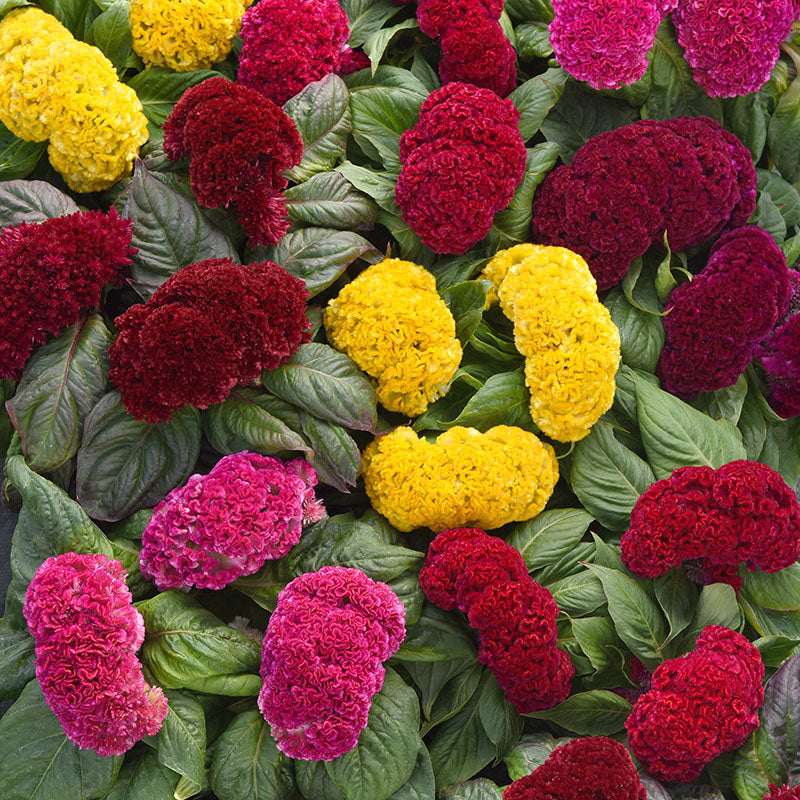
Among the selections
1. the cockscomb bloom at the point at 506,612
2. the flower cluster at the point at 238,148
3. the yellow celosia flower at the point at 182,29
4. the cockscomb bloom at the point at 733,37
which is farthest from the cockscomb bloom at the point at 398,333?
the cockscomb bloom at the point at 733,37

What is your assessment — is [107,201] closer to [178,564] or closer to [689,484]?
[178,564]

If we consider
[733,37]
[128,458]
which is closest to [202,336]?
[128,458]

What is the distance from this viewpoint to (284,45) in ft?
5.14

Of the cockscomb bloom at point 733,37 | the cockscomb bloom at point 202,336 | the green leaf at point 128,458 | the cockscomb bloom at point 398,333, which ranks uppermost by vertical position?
the cockscomb bloom at point 733,37

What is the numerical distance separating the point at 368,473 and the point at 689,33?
3.60 ft

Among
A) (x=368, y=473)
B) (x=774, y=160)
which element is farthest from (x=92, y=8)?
(x=774, y=160)

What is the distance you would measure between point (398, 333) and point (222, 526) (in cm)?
45

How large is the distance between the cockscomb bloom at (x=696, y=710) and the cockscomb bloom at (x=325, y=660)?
1.34 feet

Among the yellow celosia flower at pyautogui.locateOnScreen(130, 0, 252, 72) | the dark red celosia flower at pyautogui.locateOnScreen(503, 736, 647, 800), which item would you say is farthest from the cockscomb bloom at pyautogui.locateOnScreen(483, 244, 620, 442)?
the yellow celosia flower at pyautogui.locateOnScreen(130, 0, 252, 72)

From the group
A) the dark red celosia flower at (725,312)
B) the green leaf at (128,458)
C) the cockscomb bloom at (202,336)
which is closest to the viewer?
the cockscomb bloom at (202,336)

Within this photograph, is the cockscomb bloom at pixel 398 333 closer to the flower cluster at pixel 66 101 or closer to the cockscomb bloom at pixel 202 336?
the cockscomb bloom at pixel 202 336

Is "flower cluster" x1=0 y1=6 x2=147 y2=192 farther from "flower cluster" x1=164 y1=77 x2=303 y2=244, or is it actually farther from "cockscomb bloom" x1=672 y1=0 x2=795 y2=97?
"cockscomb bloom" x1=672 y1=0 x2=795 y2=97

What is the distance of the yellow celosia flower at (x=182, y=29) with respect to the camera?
5.11 feet

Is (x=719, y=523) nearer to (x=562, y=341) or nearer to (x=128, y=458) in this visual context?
(x=562, y=341)
